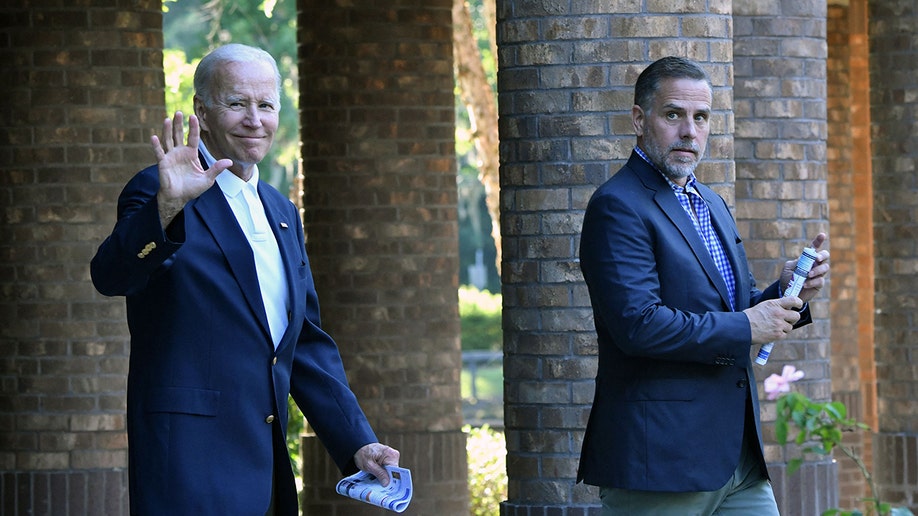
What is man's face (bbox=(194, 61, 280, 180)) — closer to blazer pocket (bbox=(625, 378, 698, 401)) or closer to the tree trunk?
blazer pocket (bbox=(625, 378, 698, 401))

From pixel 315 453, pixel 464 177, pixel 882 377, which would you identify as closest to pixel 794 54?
pixel 882 377

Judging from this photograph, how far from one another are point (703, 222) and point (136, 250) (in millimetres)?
1667

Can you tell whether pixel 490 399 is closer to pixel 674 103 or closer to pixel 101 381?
pixel 101 381

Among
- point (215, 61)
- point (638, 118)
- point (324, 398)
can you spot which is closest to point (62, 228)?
point (324, 398)

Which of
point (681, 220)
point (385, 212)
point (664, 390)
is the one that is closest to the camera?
point (664, 390)

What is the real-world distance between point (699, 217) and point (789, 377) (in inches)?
48.3

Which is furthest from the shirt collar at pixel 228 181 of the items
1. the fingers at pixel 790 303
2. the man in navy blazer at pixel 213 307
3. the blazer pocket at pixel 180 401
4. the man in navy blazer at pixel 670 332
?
the fingers at pixel 790 303

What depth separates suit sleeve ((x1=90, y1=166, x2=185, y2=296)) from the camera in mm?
4512

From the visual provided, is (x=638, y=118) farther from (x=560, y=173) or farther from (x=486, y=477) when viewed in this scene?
(x=486, y=477)

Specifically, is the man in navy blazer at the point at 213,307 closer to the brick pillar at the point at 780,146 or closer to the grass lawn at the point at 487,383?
the brick pillar at the point at 780,146

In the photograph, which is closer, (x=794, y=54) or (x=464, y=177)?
(x=794, y=54)

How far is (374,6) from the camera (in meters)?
11.7

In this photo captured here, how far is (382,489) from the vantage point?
5043mm

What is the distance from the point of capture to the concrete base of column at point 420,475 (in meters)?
11.7
